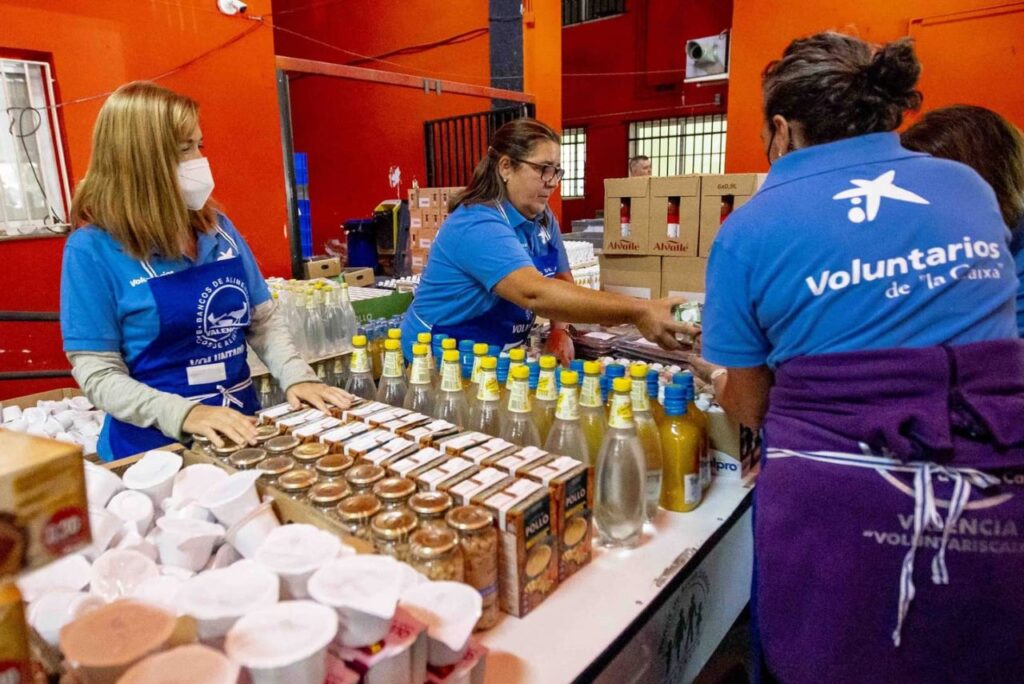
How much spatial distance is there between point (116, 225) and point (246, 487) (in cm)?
90

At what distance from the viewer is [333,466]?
1249 mm

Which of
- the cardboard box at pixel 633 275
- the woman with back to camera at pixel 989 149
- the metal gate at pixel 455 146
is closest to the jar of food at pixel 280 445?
the woman with back to camera at pixel 989 149

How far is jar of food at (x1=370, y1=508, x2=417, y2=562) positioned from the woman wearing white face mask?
621 millimetres

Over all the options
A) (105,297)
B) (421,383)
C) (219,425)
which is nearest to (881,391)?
(421,383)

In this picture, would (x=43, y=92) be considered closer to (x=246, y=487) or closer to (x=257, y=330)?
(x=257, y=330)

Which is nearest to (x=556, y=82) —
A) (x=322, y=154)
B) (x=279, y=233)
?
(x=279, y=233)

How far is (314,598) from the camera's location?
83 cm

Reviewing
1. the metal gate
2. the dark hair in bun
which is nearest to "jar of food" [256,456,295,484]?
the dark hair in bun

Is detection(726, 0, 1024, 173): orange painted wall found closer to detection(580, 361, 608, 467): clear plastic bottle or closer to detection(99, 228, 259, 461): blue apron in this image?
detection(580, 361, 608, 467): clear plastic bottle

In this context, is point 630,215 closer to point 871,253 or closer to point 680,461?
point 680,461

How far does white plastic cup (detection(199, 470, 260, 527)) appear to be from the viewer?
3.78 ft

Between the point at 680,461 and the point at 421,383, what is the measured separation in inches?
26.6

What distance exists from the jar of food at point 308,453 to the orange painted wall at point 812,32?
5.38 meters

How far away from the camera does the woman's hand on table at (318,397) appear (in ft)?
5.45
